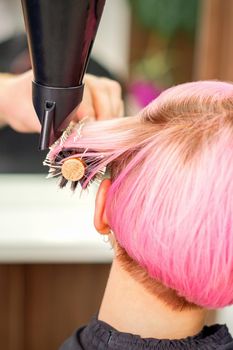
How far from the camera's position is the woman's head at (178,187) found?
753mm

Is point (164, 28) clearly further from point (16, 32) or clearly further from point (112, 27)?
point (16, 32)

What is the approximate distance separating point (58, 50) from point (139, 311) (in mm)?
448

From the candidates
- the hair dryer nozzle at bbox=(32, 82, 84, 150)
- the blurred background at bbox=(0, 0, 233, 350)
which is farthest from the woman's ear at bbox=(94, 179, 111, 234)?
the blurred background at bbox=(0, 0, 233, 350)

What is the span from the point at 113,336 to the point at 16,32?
4.15ft

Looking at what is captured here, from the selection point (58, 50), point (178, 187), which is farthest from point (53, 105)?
point (178, 187)

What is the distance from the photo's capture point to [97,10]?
65cm

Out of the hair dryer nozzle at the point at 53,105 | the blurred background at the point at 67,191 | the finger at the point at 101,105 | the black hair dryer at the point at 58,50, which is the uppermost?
the black hair dryer at the point at 58,50

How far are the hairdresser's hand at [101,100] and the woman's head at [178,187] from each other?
21cm

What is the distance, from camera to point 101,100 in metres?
1.10

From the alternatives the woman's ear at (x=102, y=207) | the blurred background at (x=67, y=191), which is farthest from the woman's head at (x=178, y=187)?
the blurred background at (x=67, y=191)

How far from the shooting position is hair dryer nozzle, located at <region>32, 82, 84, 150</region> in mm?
713

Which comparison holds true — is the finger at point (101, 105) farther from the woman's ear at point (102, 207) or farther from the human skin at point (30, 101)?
the woman's ear at point (102, 207)

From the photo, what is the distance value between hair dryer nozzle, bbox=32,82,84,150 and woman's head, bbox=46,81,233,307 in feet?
0.26

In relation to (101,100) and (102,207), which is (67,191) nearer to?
(101,100)
